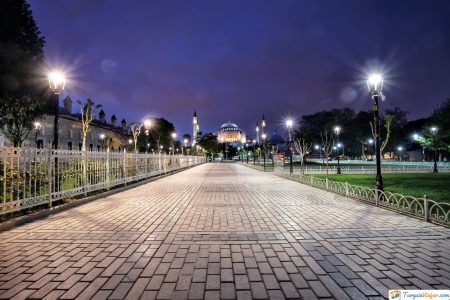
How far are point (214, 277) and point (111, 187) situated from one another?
37.7ft

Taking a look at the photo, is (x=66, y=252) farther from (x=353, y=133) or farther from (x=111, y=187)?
(x=353, y=133)

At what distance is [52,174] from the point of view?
366 inches

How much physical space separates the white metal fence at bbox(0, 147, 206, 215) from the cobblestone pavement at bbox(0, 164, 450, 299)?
1196mm

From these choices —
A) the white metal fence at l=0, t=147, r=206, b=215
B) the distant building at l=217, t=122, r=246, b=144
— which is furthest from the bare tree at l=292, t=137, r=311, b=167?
the distant building at l=217, t=122, r=246, b=144

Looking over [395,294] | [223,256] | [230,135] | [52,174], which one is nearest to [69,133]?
[52,174]

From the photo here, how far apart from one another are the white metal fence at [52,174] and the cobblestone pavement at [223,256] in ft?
3.92

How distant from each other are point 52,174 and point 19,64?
534 inches

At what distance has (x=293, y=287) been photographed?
3639mm

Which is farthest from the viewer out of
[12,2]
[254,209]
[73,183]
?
[12,2]

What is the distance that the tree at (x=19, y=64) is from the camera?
17516mm

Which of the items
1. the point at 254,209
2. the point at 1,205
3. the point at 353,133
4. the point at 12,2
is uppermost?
the point at 12,2

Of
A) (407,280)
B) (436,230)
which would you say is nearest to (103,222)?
(407,280)

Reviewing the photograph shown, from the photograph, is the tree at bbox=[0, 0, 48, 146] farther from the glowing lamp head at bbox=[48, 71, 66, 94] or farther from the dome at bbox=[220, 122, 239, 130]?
the dome at bbox=[220, 122, 239, 130]

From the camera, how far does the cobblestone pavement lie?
142 inches
